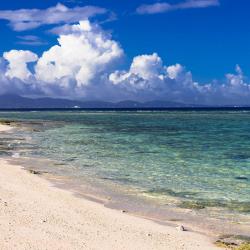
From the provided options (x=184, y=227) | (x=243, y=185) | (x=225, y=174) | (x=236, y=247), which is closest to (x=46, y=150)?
(x=225, y=174)

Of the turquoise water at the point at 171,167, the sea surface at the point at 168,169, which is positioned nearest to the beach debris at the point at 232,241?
the sea surface at the point at 168,169

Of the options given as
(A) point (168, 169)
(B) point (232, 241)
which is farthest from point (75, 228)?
(A) point (168, 169)

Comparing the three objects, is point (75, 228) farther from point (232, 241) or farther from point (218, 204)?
point (218, 204)

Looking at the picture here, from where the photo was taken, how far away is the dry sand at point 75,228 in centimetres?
1282

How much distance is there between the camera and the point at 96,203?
61.6 feet

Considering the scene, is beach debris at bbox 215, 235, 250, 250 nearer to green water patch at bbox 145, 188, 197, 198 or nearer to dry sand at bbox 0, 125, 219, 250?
dry sand at bbox 0, 125, 219, 250

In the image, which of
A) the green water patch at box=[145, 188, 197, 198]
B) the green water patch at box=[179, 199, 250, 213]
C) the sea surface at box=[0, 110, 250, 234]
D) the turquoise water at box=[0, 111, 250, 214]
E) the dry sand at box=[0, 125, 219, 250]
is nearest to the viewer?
the dry sand at box=[0, 125, 219, 250]

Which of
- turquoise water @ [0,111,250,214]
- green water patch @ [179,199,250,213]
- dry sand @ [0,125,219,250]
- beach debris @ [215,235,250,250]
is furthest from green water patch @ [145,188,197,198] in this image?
beach debris @ [215,235,250,250]

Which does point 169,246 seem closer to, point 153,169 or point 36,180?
point 36,180

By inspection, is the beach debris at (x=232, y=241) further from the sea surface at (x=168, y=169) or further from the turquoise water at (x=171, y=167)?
the turquoise water at (x=171, y=167)

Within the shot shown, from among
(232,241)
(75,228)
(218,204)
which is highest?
(75,228)

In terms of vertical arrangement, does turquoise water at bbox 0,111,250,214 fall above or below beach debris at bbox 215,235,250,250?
above

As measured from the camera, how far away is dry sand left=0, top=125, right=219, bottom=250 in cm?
1282

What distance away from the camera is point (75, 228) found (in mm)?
14359
